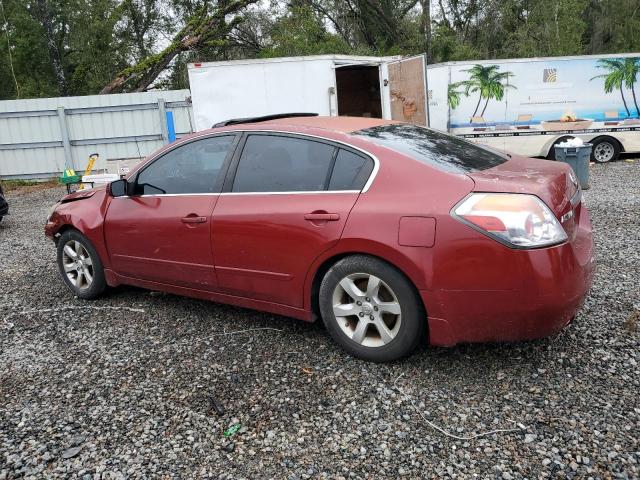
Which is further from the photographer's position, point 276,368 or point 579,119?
point 579,119

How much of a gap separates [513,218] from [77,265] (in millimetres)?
3745

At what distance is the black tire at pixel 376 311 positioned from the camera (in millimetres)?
3008

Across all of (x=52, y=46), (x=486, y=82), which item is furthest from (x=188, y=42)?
(x=486, y=82)

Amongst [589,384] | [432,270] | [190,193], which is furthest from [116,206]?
[589,384]

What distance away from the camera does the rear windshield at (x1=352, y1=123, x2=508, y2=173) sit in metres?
3.23

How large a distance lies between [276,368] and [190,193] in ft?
4.77

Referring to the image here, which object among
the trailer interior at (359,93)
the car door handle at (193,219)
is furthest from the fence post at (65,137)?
the car door handle at (193,219)

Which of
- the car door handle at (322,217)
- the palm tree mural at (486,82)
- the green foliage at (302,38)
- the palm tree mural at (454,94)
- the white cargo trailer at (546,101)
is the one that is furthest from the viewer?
the green foliage at (302,38)

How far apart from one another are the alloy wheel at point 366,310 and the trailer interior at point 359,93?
1050 centimetres

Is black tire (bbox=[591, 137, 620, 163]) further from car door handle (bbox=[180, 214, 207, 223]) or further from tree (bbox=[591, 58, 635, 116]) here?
car door handle (bbox=[180, 214, 207, 223])

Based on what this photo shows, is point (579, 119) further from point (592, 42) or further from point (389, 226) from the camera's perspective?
point (592, 42)

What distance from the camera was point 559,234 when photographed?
2.80 meters

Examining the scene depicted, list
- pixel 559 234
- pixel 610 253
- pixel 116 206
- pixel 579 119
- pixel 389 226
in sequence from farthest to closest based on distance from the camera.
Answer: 1. pixel 579 119
2. pixel 610 253
3. pixel 116 206
4. pixel 389 226
5. pixel 559 234

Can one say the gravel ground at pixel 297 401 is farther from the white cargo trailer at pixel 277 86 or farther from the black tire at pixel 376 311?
the white cargo trailer at pixel 277 86
